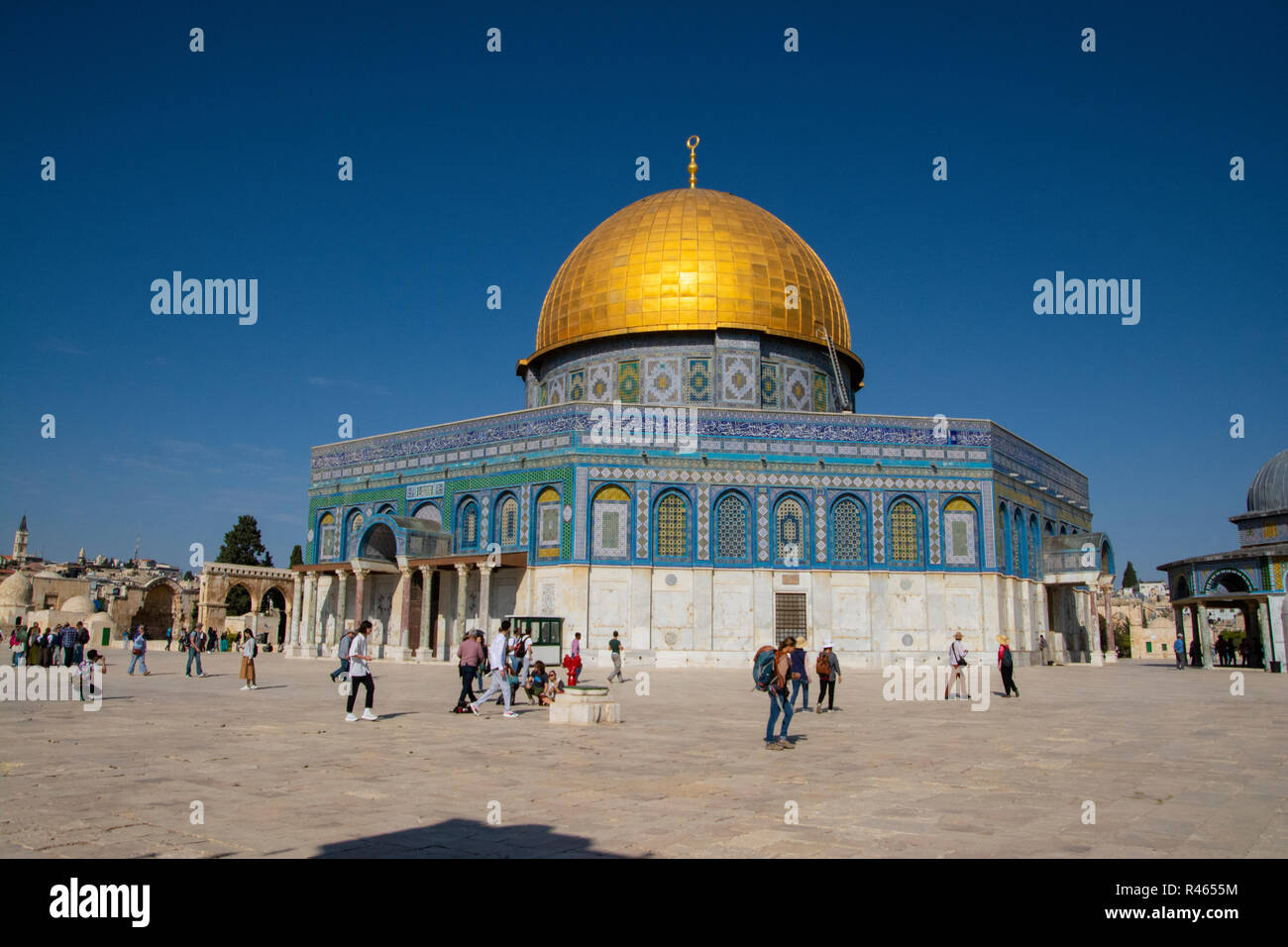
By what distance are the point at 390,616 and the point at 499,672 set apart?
2145 cm

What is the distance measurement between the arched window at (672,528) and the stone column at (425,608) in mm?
8202

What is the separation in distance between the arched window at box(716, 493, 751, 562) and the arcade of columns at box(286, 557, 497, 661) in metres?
7.38

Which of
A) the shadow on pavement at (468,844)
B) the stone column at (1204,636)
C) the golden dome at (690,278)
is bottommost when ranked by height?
the stone column at (1204,636)

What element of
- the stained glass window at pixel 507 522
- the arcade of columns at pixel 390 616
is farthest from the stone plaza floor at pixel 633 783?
the stained glass window at pixel 507 522

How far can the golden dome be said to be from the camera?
35.2 m

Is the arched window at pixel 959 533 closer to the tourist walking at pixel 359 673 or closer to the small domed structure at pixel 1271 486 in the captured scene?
the small domed structure at pixel 1271 486

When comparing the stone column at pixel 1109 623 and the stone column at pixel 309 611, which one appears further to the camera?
the stone column at pixel 1109 623

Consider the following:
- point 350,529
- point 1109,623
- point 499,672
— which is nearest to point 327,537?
point 350,529

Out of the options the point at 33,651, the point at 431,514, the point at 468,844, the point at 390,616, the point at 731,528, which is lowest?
the point at 468,844

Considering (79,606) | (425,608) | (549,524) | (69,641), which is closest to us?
(69,641)

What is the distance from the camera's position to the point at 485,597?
30656 millimetres

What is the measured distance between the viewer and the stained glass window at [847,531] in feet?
102

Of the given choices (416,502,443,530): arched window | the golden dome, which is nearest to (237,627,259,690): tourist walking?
(416,502,443,530): arched window

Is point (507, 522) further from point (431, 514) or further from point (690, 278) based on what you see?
point (690, 278)
